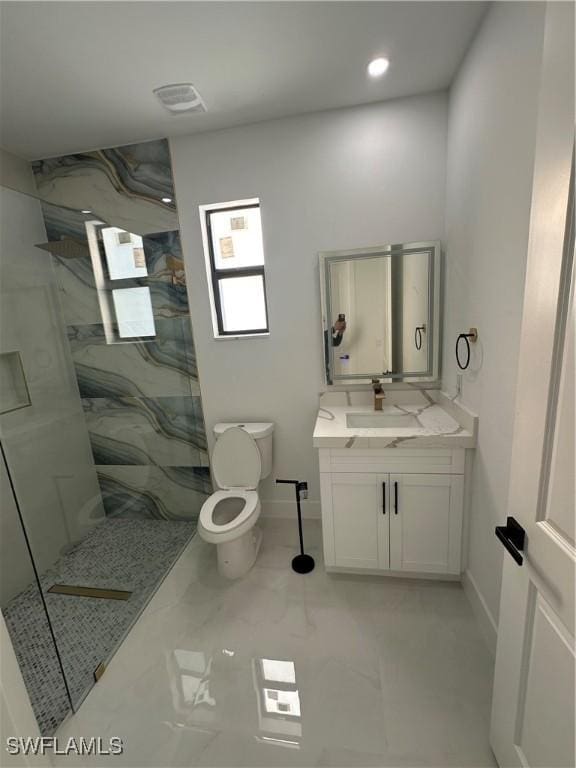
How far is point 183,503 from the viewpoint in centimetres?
250

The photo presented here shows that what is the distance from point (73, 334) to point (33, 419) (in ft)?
2.14

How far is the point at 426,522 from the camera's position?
5.44ft

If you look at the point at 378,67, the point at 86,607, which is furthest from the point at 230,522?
the point at 378,67

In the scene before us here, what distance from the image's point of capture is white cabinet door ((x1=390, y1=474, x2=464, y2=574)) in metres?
1.61

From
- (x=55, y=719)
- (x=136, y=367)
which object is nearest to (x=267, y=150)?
(x=136, y=367)

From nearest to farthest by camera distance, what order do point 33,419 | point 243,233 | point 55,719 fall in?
point 55,719 < point 33,419 < point 243,233

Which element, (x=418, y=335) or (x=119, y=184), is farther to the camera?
(x=119, y=184)

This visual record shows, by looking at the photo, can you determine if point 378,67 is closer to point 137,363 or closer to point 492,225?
point 492,225

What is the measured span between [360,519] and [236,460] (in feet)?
2.92

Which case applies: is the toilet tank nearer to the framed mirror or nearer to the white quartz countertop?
the white quartz countertop

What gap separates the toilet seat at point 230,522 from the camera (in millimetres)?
1729

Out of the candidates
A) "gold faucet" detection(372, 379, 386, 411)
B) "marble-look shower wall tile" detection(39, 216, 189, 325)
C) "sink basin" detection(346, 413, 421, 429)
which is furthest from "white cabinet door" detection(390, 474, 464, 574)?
"marble-look shower wall tile" detection(39, 216, 189, 325)

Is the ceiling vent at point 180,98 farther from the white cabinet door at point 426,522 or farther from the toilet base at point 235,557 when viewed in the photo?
the toilet base at point 235,557

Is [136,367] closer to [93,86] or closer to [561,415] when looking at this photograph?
[93,86]
